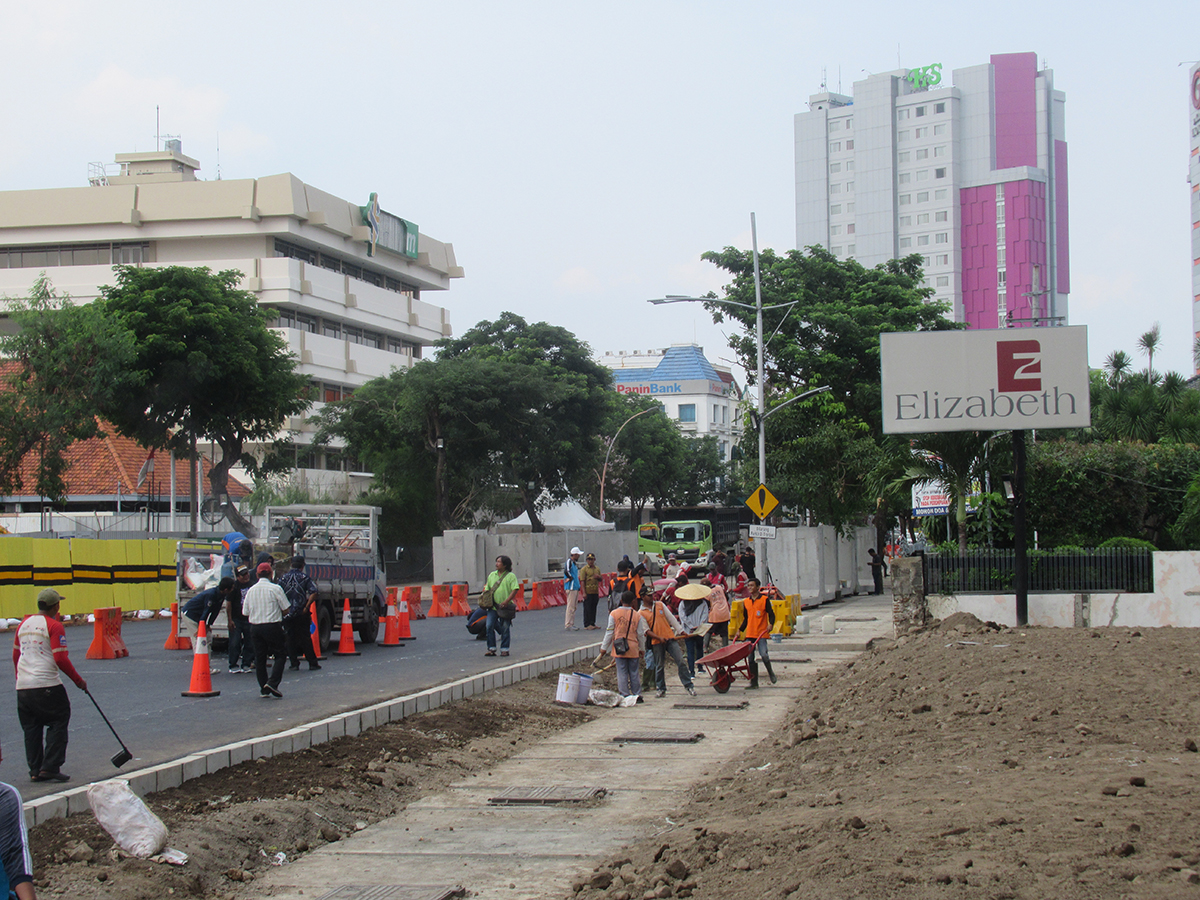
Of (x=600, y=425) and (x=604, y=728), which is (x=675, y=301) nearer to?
(x=604, y=728)

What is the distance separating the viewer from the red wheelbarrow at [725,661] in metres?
15.2

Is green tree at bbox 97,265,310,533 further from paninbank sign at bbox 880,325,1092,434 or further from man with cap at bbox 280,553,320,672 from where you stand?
paninbank sign at bbox 880,325,1092,434

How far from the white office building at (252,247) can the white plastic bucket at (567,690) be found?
138 feet

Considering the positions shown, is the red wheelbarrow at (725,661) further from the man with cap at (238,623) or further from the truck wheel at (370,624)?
the truck wheel at (370,624)

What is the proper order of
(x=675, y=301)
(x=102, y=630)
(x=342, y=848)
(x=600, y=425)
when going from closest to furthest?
(x=342, y=848)
(x=102, y=630)
(x=675, y=301)
(x=600, y=425)

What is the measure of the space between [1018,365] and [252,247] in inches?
1888

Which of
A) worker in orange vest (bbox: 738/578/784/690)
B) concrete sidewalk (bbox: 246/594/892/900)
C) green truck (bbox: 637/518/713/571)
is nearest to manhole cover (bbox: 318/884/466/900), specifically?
concrete sidewalk (bbox: 246/594/892/900)

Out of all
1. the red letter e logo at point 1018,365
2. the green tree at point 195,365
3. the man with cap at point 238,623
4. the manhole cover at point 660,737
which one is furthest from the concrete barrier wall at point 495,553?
the manhole cover at point 660,737

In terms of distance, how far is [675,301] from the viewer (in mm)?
32625

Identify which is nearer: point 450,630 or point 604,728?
point 604,728

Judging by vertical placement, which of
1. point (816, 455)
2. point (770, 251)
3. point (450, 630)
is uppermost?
point (770, 251)

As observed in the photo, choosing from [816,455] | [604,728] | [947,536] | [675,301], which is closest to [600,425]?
[816,455]

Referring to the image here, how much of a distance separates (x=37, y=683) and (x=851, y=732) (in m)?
7.15

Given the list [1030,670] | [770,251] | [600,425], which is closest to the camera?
[1030,670]
